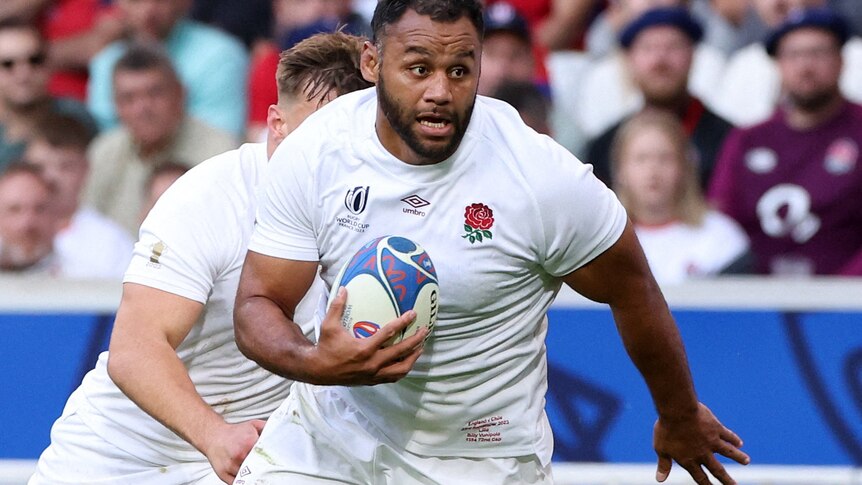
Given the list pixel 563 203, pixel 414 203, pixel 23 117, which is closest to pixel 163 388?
pixel 414 203

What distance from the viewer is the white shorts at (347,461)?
3707mm

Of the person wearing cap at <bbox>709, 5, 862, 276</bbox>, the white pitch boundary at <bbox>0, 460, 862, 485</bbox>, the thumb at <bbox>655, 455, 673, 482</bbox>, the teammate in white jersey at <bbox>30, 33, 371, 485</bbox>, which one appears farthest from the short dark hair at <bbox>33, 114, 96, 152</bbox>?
the thumb at <bbox>655, 455, 673, 482</bbox>

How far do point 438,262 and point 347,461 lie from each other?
643 mm

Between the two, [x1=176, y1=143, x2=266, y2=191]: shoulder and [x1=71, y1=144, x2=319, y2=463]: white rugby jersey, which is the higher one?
[x1=176, y1=143, x2=266, y2=191]: shoulder

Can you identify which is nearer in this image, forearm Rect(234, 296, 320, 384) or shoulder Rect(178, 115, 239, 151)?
forearm Rect(234, 296, 320, 384)

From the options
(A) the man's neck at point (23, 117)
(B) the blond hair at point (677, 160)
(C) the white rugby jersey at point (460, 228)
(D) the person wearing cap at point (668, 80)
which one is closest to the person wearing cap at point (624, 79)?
(D) the person wearing cap at point (668, 80)

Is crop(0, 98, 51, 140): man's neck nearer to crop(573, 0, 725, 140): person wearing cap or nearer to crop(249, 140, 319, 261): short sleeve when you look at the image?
crop(573, 0, 725, 140): person wearing cap

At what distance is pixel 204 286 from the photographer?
4.10 metres

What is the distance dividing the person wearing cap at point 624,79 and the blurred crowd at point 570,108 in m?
0.01

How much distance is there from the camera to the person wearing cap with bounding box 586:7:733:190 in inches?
297

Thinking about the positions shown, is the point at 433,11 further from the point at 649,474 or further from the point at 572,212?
the point at 649,474

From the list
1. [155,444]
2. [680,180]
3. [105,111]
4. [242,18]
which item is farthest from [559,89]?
[155,444]

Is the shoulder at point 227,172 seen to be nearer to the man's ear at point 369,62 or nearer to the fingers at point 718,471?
the man's ear at point 369,62

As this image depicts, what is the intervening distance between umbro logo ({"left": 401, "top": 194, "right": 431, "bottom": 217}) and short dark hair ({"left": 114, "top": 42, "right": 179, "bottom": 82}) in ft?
15.6
